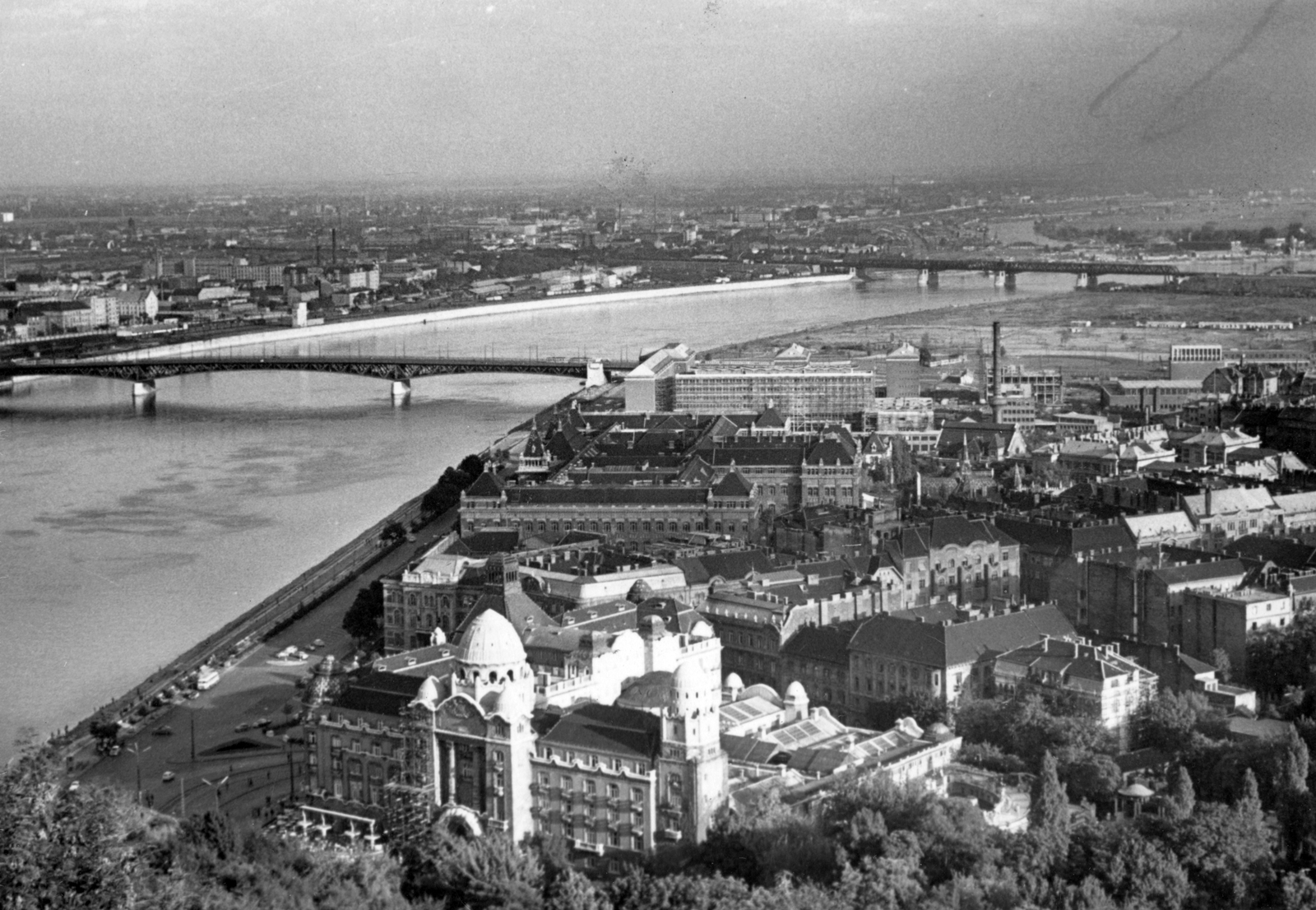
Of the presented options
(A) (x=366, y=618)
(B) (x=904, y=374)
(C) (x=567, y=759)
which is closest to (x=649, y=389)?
(B) (x=904, y=374)

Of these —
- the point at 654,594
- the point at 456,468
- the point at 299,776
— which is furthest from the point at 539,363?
the point at 299,776

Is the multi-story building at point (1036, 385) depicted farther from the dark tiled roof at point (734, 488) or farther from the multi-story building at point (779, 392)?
the dark tiled roof at point (734, 488)

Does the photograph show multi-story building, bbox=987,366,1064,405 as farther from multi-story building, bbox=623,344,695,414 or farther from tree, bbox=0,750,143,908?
tree, bbox=0,750,143,908

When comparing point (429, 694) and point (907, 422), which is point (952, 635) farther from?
point (907, 422)

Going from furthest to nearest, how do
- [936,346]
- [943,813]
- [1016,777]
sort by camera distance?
[936,346] < [1016,777] < [943,813]

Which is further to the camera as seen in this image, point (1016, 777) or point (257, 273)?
point (257, 273)

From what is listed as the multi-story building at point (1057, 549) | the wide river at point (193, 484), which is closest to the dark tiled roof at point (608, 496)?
the wide river at point (193, 484)

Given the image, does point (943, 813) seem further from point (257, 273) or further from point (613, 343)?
point (257, 273)
